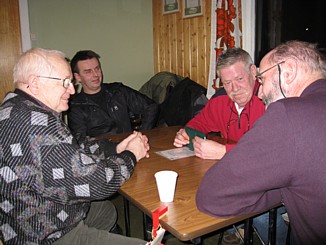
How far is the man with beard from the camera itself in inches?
35.5

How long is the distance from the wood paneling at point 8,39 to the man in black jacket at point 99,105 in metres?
1.38

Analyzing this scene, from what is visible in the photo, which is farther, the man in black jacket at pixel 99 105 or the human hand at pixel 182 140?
the man in black jacket at pixel 99 105

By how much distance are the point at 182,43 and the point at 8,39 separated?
2424mm

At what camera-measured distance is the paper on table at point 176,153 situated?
1.79m

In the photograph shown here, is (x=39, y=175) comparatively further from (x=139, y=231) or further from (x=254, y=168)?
(x=139, y=231)

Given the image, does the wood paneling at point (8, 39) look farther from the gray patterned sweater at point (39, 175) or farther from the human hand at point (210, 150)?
the human hand at point (210, 150)

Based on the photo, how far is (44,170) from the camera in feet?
A: 3.61

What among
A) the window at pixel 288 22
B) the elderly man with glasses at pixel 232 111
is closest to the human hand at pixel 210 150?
the elderly man with glasses at pixel 232 111

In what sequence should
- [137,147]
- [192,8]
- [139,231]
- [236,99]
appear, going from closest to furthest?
[137,147]
[236,99]
[139,231]
[192,8]

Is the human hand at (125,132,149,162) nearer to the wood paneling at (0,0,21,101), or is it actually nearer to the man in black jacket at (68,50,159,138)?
the man in black jacket at (68,50,159,138)

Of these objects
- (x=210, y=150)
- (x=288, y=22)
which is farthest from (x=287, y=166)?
(x=288, y=22)

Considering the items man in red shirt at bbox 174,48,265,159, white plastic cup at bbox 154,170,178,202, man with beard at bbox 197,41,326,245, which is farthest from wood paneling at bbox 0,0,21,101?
man with beard at bbox 197,41,326,245

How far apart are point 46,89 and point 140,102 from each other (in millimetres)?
1905

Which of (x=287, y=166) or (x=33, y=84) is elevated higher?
(x=33, y=84)
